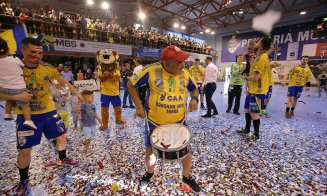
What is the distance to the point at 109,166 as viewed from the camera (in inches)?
115

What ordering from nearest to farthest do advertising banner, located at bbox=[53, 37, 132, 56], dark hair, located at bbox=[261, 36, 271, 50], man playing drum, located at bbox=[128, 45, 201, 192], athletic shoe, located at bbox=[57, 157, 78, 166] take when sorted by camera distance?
man playing drum, located at bbox=[128, 45, 201, 192], athletic shoe, located at bbox=[57, 157, 78, 166], dark hair, located at bbox=[261, 36, 271, 50], advertising banner, located at bbox=[53, 37, 132, 56]

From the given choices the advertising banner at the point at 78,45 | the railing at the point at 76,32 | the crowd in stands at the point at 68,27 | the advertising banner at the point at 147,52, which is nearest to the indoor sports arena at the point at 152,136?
the crowd in stands at the point at 68,27

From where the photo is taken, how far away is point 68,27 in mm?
12219

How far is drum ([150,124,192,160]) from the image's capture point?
72.1 inches

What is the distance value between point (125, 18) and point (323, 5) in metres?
20.5

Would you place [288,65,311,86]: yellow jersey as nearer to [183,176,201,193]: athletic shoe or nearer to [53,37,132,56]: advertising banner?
[183,176,201,193]: athletic shoe

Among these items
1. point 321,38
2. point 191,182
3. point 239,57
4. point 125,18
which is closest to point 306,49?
point 321,38

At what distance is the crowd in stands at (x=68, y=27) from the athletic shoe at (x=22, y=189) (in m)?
7.49

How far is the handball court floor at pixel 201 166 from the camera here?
7.86ft

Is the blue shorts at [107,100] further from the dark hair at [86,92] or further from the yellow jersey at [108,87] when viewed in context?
the dark hair at [86,92]

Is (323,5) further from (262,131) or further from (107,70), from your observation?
(107,70)

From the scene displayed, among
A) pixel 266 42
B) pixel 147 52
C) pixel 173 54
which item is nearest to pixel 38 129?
pixel 173 54

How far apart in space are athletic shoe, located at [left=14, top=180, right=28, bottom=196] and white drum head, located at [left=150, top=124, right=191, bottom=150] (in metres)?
1.88

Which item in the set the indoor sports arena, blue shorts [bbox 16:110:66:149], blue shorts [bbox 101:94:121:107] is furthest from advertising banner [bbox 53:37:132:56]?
blue shorts [bbox 16:110:66:149]
